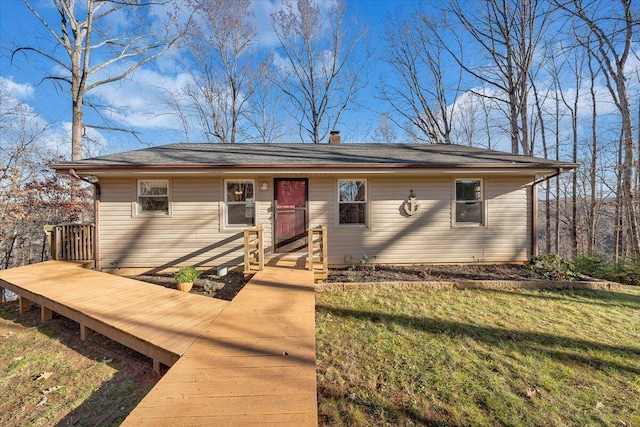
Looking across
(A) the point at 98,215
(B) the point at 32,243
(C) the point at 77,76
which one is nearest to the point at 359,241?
(A) the point at 98,215

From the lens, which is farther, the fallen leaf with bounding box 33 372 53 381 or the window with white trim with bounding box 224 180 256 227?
the window with white trim with bounding box 224 180 256 227

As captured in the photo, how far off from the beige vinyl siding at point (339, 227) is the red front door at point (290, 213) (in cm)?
22

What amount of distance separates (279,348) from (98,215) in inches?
249

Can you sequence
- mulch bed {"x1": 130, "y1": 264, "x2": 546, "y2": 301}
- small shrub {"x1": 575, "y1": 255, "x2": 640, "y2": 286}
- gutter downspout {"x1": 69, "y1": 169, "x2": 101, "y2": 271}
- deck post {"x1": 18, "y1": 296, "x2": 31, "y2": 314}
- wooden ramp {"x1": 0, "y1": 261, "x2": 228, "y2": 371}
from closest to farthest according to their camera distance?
wooden ramp {"x1": 0, "y1": 261, "x2": 228, "y2": 371}
deck post {"x1": 18, "y1": 296, "x2": 31, "y2": 314}
mulch bed {"x1": 130, "y1": 264, "x2": 546, "y2": 301}
small shrub {"x1": 575, "y1": 255, "x2": 640, "y2": 286}
gutter downspout {"x1": 69, "y1": 169, "x2": 101, "y2": 271}


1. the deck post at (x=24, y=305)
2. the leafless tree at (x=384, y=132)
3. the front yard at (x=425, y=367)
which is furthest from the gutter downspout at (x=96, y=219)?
the leafless tree at (x=384, y=132)

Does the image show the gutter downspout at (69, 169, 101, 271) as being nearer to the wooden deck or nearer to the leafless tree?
the wooden deck

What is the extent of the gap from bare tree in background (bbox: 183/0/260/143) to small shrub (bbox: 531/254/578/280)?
53.4 feet

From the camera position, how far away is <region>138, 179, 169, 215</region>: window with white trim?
641cm

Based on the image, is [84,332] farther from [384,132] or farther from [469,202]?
[384,132]

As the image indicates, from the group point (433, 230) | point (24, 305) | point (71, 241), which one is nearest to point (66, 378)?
point (24, 305)

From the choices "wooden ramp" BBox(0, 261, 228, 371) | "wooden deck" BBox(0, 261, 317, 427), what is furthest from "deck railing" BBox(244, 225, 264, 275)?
"wooden ramp" BBox(0, 261, 228, 371)

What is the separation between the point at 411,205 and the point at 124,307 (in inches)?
243

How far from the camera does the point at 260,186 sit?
660cm

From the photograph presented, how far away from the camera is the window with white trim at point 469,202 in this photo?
6.82m
